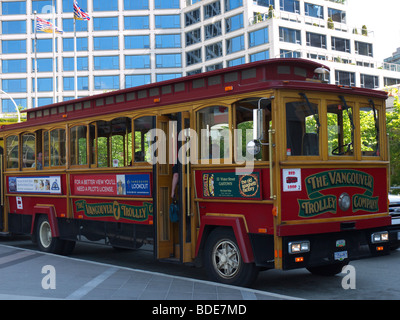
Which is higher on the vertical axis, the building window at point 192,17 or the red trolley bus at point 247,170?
the building window at point 192,17

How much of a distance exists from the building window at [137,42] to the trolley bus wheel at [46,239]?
56270mm

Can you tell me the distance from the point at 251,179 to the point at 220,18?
178 ft

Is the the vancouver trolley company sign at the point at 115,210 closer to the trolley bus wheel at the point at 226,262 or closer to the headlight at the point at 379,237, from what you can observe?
the trolley bus wheel at the point at 226,262

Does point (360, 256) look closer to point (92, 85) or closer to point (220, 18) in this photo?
point (220, 18)

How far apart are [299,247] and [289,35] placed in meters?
48.8

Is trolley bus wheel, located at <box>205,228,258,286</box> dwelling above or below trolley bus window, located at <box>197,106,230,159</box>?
below

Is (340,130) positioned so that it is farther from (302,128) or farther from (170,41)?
(170,41)

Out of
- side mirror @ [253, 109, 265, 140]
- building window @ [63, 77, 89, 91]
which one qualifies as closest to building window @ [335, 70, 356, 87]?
building window @ [63, 77, 89, 91]

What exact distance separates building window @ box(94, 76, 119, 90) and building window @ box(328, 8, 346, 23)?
85.1 ft

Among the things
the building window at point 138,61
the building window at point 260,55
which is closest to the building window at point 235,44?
the building window at point 260,55

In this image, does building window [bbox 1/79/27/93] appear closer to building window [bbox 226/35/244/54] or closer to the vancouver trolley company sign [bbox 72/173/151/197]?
building window [bbox 226/35/244/54]

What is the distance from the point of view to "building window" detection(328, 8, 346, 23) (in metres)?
60.3

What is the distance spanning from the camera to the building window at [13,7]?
68.0 meters

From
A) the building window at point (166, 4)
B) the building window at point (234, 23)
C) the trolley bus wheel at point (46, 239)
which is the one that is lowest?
the trolley bus wheel at point (46, 239)
